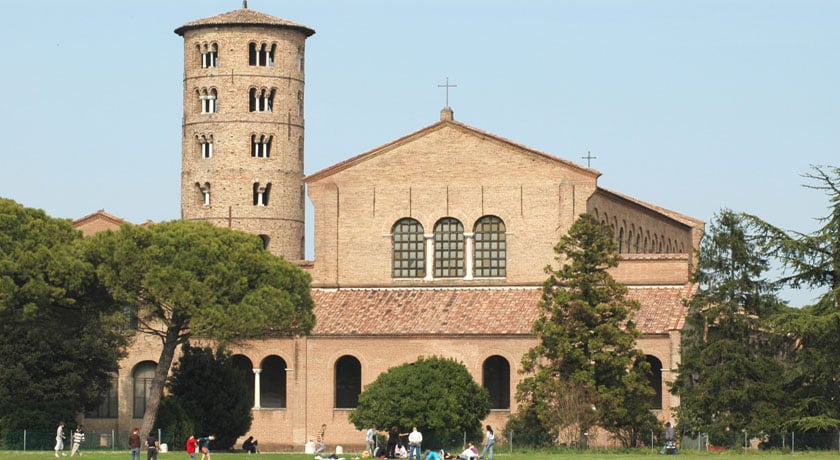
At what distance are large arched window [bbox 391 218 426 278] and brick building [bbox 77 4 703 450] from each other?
0.03 meters

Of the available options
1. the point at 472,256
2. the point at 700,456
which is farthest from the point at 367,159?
→ the point at 700,456

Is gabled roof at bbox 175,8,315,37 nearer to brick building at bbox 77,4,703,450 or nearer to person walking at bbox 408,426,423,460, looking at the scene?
brick building at bbox 77,4,703,450

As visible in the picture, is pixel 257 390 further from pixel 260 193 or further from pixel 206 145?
pixel 206 145

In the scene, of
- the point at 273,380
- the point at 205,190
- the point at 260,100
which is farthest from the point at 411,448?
Answer: the point at 260,100

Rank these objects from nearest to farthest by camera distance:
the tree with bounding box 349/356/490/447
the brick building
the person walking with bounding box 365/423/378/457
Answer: the person walking with bounding box 365/423/378/457 → the tree with bounding box 349/356/490/447 → the brick building

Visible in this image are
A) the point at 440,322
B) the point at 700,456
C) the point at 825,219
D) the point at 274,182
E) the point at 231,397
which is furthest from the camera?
the point at 274,182

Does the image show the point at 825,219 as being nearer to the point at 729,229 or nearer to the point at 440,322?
the point at 729,229

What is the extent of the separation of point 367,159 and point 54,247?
46.5 feet

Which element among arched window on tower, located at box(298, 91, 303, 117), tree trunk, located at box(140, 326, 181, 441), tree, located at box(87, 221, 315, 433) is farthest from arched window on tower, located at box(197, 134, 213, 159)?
tree trunk, located at box(140, 326, 181, 441)

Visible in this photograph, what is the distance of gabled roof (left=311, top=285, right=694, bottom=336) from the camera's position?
221ft

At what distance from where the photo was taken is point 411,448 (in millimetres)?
56031

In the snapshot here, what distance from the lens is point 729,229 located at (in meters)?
60.3

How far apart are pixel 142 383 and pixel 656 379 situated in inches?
713

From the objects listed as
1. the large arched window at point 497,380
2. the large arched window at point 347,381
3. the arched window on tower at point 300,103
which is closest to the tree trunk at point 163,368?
the large arched window at point 347,381
